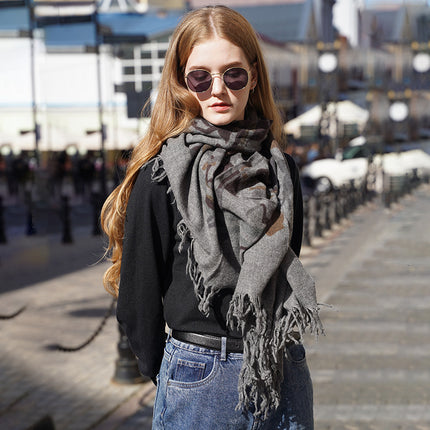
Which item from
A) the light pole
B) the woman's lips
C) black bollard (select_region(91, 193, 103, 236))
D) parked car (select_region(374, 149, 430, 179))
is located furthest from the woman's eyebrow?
parked car (select_region(374, 149, 430, 179))

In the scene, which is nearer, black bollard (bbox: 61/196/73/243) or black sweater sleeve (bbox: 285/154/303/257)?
black sweater sleeve (bbox: 285/154/303/257)

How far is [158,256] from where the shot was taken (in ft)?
7.75

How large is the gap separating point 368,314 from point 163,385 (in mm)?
6243

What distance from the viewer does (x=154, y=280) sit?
2.36 m

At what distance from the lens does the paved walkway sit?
17.6 ft

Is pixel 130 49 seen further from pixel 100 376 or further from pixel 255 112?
pixel 255 112

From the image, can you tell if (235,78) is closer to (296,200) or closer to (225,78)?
(225,78)

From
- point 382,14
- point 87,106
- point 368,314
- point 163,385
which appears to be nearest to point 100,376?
point 368,314

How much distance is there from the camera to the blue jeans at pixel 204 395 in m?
2.27

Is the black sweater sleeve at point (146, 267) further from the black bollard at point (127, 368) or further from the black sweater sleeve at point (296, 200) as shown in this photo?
the black bollard at point (127, 368)

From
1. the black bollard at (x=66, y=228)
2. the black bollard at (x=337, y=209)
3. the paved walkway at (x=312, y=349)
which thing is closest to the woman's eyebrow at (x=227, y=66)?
the paved walkway at (x=312, y=349)

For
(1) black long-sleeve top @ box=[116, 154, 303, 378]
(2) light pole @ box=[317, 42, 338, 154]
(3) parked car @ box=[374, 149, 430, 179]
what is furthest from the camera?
(3) parked car @ box=[374, 149, 430, 179]

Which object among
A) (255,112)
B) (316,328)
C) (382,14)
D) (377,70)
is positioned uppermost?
(382,14)

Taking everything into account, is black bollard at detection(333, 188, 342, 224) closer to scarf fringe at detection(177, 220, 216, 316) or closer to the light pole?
the light pole
